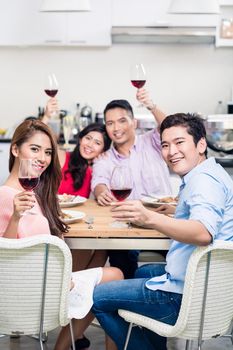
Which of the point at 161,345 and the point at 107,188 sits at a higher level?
the point at 107,188

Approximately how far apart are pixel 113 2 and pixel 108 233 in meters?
3.63

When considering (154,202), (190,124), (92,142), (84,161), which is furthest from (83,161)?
(190,124)

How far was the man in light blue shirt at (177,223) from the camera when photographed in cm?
241

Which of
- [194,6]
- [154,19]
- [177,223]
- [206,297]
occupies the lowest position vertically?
[206,297]

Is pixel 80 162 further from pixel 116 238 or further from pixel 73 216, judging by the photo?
pixel 116 238

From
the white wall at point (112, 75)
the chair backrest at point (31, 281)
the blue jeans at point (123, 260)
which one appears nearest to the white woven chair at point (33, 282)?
the chair backrest at point (31, 281)

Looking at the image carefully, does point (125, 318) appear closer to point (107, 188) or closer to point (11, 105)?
point (107, 188)

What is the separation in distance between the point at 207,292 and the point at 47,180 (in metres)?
0.92

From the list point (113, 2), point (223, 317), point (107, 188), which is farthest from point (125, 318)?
point (113, 2)

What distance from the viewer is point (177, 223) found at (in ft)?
7.91

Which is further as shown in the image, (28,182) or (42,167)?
(42,167)

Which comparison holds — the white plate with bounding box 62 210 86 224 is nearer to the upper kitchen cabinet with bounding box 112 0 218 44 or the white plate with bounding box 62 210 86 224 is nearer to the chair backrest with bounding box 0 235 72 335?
the chair backrest with bounding box 0 235 72 335

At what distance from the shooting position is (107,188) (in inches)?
152

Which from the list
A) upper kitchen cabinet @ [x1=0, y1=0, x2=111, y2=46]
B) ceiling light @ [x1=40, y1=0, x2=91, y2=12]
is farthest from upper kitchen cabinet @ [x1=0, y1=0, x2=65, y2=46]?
ceiling light @ [x1=40, y1=0, x2=91, y2=12]
